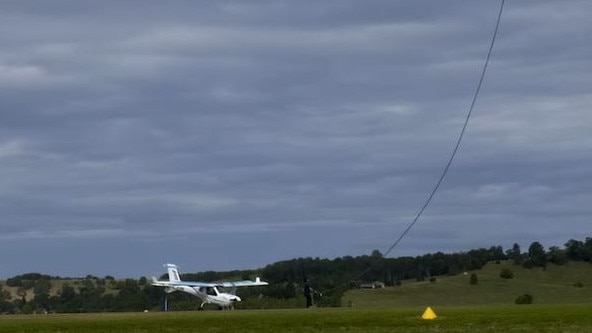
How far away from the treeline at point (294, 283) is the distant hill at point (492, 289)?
2.29m

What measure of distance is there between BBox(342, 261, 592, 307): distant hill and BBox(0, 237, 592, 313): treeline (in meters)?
2.29

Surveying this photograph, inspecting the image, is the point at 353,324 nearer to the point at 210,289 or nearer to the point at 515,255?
the point at 210,289

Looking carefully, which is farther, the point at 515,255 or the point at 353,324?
the point at 515,255

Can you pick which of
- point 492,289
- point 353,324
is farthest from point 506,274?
point 353,324

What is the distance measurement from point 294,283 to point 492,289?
2321 centimetres

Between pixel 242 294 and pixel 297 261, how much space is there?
26.2ft

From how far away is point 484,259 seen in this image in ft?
613

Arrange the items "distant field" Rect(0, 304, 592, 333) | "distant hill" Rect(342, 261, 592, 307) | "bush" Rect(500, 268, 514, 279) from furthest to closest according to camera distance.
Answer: "bush" Rect(500, 268, 514, 279)
"distant hill" Rect(342, 261, 592, 307)
"distant field" Rect(0, 304, 592, 333)

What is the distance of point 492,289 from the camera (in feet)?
508

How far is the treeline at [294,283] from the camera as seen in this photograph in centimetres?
14050

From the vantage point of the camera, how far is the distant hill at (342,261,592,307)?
13812 centimetres

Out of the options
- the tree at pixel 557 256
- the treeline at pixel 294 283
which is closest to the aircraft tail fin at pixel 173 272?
the treeline at pixel 294 283

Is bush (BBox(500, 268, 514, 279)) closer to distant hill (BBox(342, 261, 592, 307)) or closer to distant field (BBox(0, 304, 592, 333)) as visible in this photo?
distant hill (BBox(342, 261, 592, 307))

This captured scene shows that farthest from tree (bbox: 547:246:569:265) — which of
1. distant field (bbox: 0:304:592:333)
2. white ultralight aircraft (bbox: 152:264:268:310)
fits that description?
distant field (bbox: 0:304:592:333)
